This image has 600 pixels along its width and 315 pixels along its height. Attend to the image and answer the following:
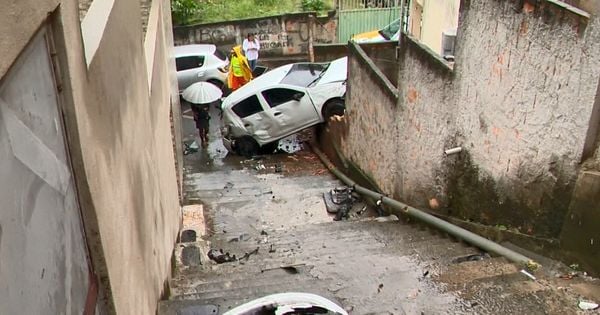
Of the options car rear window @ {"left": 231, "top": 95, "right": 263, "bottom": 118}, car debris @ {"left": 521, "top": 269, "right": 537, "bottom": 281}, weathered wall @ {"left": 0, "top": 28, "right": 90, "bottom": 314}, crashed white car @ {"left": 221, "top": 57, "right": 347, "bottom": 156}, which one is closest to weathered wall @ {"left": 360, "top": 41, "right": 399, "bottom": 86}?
crashed white car @ {"left": 221, "top": 57, "right": 347, "bottom": 156}

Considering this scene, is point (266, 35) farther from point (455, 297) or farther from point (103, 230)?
point (103, 230)

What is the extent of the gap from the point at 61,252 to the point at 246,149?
490 inches

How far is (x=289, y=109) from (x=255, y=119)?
999mm

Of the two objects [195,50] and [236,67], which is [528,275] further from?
[195,50]

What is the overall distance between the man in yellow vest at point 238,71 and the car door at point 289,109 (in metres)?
3.12

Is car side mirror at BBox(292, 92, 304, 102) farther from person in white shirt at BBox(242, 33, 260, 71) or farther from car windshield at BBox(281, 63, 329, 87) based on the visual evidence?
person in white shirt at BBox(242, 33, 260, 71)

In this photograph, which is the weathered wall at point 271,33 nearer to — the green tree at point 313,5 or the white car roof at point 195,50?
the green tree at point 313,5

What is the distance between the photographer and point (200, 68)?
17875mm

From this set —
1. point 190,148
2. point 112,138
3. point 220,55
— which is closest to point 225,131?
point 190,148

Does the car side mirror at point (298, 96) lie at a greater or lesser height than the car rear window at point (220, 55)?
lesser

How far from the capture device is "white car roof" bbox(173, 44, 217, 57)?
18.1 metres

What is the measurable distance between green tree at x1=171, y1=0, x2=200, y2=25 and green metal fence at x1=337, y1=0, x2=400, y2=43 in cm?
516

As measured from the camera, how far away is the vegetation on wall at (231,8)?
2077 cm

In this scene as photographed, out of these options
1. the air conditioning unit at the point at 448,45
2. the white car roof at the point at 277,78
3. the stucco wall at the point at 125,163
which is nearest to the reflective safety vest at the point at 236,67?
the white car roof at the point at 277,78
